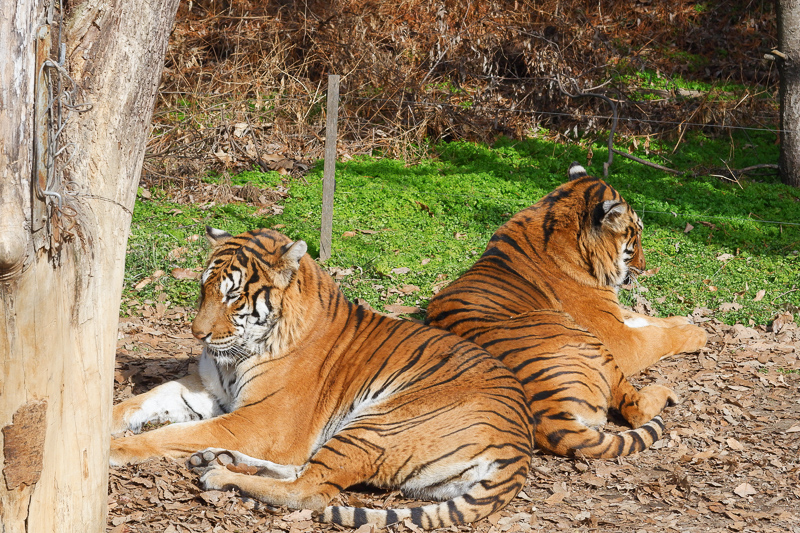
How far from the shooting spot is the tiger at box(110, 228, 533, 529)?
3.92 metres

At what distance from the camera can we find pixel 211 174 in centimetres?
973

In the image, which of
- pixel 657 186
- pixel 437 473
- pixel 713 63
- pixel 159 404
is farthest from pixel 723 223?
pixel 159 404

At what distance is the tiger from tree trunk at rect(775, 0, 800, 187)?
6.71 meters

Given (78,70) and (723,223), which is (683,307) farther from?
(78,70)

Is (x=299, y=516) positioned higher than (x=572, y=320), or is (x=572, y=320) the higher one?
(x=572, y=320)

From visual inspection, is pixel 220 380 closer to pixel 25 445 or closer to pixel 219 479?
pixel 219 479

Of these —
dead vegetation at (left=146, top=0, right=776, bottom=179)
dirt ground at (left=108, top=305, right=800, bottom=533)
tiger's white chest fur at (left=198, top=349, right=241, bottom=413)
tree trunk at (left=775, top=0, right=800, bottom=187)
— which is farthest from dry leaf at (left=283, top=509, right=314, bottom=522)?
tree trunk at (left=775, top=0, right=800, bottom=187)

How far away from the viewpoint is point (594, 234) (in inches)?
222

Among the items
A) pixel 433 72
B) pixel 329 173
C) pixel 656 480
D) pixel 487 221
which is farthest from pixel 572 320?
pixel 433 72

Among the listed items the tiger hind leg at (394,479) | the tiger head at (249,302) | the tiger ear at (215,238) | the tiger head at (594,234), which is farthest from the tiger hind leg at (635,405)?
the tiger ear at (215,238)

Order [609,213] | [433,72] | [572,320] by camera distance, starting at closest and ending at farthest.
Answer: [572,320], [609,213], [433,72]

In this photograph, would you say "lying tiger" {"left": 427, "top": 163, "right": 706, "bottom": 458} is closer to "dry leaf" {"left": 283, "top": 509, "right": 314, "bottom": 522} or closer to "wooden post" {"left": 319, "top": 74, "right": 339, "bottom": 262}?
"dry leaf" {"left": 283, "top": 509, "right": 314, "bottom": 522}

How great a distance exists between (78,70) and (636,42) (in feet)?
38.0

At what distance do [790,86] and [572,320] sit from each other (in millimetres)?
5882
